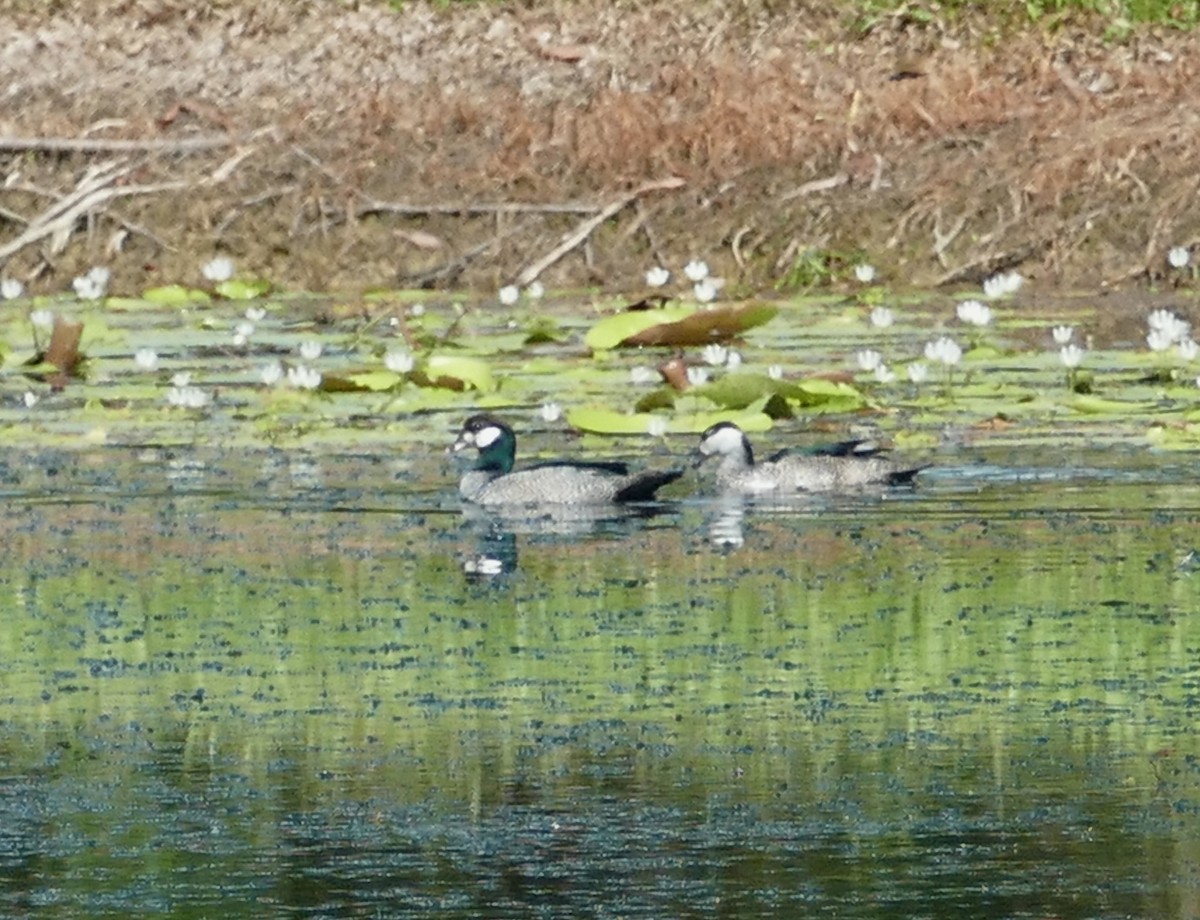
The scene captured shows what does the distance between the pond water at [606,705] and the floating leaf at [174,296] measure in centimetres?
710

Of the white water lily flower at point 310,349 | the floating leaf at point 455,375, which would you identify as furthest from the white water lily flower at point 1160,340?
the white water lily flower at point 310,349

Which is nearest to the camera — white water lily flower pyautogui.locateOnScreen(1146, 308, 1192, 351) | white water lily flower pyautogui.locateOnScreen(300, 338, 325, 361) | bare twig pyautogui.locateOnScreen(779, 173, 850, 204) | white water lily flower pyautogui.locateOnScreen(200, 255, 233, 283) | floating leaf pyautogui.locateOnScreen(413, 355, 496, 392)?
floating leaf pyautogui.locateOnScreen(413, 355, 496, 392)

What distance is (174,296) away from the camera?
17.3 metres

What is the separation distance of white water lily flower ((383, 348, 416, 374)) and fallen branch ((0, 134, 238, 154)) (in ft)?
20.4

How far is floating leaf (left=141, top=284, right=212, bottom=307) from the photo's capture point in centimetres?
1723

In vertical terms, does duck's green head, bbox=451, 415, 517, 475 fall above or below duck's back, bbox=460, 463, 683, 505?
above

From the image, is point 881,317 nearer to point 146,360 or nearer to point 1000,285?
point 1000,285

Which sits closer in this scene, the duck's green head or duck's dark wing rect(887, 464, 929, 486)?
duck's dark wing rect(887, 464, 929, 486)

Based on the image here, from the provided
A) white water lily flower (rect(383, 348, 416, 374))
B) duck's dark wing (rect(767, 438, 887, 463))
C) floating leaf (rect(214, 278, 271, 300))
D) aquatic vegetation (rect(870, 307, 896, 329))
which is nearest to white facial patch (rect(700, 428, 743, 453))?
duck's dark wing (rect(767, 438, 887, 463))

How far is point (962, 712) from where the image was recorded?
21.5ft

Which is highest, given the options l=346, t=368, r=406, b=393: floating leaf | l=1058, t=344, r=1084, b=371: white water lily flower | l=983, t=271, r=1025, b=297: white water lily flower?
l=983, t=271, r=1025, b=297: white water lily flower

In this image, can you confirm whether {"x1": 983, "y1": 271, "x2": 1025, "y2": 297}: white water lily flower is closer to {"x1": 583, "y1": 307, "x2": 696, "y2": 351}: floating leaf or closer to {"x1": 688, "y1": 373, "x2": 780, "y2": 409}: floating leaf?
{"x1": 583, "y1": 307, "x2": 696, "y2": 351}: floating leaf

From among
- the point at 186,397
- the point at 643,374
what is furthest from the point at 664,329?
the point at 186,397

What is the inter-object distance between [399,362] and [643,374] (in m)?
1.01
